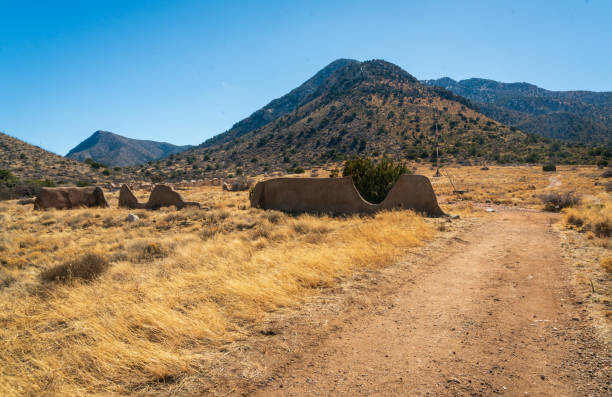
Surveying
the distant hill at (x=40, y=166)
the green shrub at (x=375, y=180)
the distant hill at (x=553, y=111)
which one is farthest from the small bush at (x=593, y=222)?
the distant hill at (x=553, y=111)

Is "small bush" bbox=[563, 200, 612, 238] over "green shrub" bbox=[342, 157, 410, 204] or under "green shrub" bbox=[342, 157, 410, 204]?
under

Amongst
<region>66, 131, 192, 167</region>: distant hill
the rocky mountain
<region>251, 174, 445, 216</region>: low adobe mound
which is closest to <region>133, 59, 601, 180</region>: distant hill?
the rocky mountain

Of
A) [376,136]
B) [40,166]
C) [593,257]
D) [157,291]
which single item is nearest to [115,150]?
[40,166]

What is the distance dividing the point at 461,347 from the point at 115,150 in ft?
557

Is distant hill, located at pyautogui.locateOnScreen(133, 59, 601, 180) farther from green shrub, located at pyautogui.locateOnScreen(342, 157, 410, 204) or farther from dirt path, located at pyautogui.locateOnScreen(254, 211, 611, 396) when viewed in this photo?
dirt path, located at pyautogui.locateOnScreen(254, 211, 611, 396)

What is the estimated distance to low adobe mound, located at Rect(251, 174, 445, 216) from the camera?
1277 cm

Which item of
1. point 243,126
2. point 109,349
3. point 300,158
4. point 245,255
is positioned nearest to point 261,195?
point 245,255

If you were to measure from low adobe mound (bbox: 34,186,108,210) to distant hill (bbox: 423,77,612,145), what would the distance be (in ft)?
337

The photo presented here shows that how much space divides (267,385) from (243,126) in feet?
436

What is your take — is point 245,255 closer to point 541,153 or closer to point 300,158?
point 300,158

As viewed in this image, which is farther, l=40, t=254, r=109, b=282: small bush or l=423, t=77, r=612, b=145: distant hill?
l=423, t=77, r=612, b=145: distant hill

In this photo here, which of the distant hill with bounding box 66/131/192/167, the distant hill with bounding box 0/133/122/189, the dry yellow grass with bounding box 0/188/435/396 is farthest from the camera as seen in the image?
the distant hill with bounding box 66/131/192/167

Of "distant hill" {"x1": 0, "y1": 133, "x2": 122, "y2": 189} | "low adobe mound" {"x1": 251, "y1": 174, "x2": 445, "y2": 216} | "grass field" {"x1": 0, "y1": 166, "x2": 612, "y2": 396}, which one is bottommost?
"grass field" {"x1": 0, "y1": 166, "x2": 612, "y2": 396}

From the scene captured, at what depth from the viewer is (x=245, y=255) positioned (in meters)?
7.51
